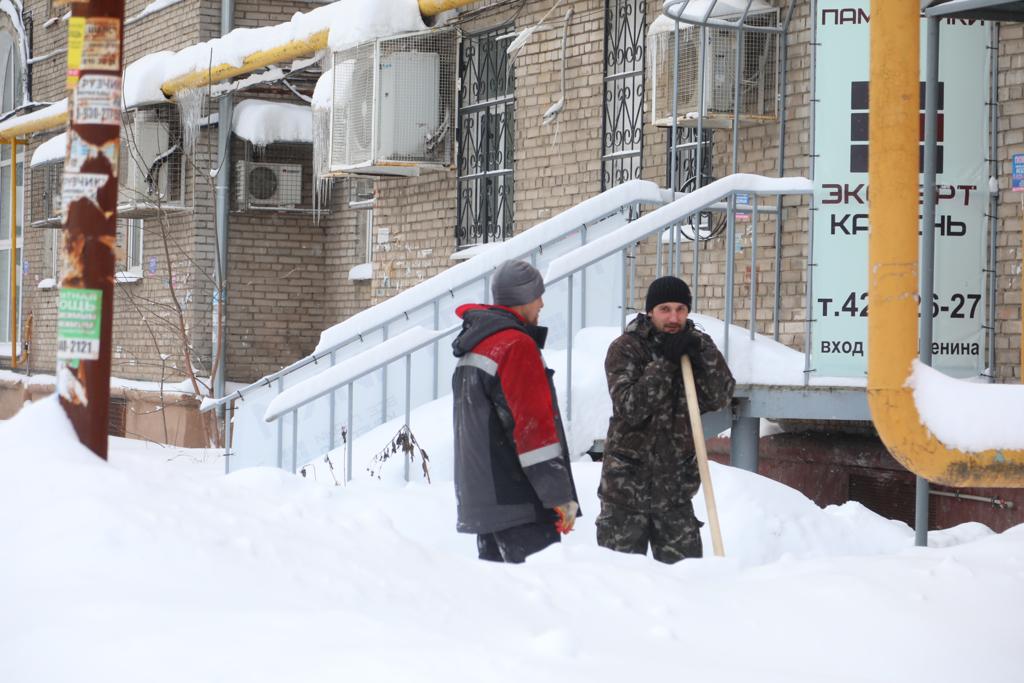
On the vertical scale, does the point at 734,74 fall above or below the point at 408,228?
above

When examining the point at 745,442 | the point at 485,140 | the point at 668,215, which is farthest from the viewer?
the point at 485,140

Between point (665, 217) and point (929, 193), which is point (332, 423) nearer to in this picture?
point (665, 217)

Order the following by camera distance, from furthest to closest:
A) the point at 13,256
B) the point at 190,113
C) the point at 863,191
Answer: the point at 13,256 < the point at 190,113 < the point at 863,191

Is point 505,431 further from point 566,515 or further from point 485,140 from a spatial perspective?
point 485,140

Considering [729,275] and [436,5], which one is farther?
[436,5]

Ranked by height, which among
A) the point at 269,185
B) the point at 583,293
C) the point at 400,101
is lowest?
the point at 583,293

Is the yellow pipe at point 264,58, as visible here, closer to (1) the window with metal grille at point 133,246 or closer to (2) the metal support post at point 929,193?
(1) the window with metal grille at point 133,246

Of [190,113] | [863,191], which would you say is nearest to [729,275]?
[863,191]

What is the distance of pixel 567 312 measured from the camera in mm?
7047

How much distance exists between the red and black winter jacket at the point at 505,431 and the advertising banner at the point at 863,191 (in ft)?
6.48

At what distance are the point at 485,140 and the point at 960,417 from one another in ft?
22.0

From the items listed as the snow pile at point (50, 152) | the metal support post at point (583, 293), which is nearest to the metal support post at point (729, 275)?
the metal support post at point (583, 293)

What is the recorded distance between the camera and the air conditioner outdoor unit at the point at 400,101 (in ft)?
34.1

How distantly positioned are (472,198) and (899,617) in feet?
25.3
